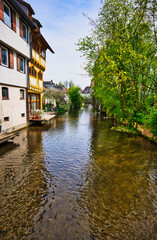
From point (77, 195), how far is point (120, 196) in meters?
1.48

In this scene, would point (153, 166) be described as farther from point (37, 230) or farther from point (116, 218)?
point (37, 230)

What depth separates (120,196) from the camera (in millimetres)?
5223

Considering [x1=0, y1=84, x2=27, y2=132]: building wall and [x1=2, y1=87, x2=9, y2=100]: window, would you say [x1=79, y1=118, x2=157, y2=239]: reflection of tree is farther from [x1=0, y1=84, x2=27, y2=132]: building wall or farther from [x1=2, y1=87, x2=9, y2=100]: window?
[x1=2, y1=87, x2=9, y2=100]: window

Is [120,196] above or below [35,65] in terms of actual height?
below

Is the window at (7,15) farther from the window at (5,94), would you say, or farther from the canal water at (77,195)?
the canal water at (77,195)

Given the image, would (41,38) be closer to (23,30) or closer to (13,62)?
(23,30)

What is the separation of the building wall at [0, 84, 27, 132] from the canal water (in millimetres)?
3924

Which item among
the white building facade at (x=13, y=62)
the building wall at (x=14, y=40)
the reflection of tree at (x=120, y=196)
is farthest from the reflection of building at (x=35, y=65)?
the reflection of tree at (x=120, y=196)

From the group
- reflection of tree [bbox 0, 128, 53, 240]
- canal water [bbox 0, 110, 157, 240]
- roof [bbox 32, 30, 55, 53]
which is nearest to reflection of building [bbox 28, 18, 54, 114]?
roof [bbox 32, 30, 55, 53]

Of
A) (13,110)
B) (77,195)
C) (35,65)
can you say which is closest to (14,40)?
(13,110)

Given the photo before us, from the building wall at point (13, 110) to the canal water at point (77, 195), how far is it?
3.92m

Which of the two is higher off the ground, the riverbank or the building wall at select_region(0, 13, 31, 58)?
the building wall at select_region(0, 13, 31, 58)

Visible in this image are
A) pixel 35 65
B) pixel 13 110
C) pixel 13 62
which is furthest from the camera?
pixel 35 65

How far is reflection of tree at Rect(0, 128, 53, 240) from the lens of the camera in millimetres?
3886
